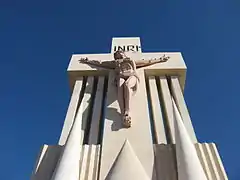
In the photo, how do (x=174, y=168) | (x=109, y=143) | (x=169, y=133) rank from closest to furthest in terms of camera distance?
(x=174, y=168) → (x=109, y=143) → (x=169, y=133)

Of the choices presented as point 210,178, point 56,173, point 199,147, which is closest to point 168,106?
point 199,147

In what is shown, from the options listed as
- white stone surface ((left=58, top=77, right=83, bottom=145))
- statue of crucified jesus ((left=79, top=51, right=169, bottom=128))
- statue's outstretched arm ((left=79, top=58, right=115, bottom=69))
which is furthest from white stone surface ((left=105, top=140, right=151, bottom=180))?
statue's outstretched arm ((left=79, top=58, right=115, bottom=69))

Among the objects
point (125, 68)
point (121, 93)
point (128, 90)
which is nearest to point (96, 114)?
point (121, 93)

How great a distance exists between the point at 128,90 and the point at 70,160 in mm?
2928

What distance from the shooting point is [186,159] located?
720 centimetres

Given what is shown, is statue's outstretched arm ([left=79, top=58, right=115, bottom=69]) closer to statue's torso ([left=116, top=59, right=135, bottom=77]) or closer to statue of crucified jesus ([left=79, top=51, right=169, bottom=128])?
statue of crucified jesus ([left=79, top=51, right=169, bottom=128])

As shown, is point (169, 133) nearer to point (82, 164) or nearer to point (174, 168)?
point (174, 168)

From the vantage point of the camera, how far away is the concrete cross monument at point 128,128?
739 centimetres

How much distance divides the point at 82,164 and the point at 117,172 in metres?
0.96

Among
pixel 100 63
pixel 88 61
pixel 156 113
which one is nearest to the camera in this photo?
pixel 156 113

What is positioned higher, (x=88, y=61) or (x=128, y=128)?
(x=88, y=61)

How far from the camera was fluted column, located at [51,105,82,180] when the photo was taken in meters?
6.85

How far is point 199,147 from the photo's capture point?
7969mm

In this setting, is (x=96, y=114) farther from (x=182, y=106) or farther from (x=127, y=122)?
(x=182, y=106)
